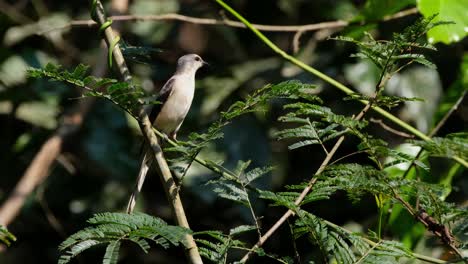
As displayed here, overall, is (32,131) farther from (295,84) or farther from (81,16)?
(295,84)

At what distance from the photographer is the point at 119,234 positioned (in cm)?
196

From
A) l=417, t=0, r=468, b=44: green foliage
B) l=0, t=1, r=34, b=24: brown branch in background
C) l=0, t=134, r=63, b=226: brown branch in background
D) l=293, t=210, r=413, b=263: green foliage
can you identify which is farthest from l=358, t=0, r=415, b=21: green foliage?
l=0, t=1, r=34, b=24: brown branch in background

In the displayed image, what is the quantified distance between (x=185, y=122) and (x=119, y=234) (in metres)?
3.64

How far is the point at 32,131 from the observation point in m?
5.88

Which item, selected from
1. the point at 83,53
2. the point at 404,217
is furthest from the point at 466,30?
the point at 83,53

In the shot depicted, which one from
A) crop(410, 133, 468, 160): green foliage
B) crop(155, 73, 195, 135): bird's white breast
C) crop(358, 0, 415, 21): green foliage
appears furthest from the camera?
crop(155, 73, 195, 135): bird's white breast

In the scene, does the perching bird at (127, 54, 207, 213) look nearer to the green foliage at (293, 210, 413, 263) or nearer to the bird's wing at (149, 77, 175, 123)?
the bird's wing at (149, 77, 175, 123)

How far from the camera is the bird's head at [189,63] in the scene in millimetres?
4707

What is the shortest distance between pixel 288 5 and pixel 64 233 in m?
2.48

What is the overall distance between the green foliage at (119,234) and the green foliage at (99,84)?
12.8 inches

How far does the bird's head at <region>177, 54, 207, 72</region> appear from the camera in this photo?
185 inches

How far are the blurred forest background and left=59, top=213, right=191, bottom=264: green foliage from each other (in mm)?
2607

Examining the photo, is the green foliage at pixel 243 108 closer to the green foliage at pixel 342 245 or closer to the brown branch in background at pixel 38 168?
the green foliage at pixel 342 245

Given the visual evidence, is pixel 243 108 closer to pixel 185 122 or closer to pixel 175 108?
Answer: pixel 175 108
